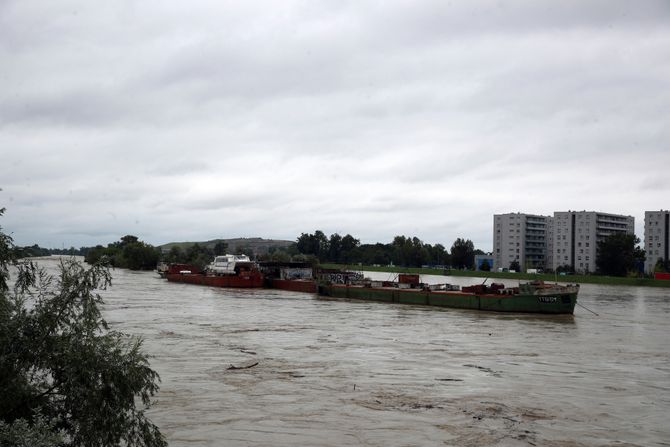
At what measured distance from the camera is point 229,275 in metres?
87.1

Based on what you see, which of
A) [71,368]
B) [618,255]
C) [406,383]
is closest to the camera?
[71,368]

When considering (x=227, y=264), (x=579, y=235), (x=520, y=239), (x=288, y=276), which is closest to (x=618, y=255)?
(x=579, y=235)

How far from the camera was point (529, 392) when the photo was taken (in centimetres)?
1848

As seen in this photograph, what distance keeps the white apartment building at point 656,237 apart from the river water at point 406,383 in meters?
128

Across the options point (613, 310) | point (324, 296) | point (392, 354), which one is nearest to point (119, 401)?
point (392, 354)

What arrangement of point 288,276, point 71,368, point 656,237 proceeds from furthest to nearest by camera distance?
point 656,237, point 288,276, point 71,368

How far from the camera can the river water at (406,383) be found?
14.0 m

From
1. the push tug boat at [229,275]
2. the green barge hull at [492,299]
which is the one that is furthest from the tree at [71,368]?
the push tug boat at [229,275]

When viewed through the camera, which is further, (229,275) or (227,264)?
(227,264)

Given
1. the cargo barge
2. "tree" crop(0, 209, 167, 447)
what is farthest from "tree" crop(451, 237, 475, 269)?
"tree" crop(0, 209, 167, 447)

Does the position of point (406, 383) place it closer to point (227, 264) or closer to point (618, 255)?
point (227, 264)

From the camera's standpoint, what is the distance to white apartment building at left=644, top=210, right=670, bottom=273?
154250 millimetres

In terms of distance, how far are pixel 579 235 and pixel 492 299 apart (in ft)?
403

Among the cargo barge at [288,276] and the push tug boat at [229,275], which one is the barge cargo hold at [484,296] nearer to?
the cargo barge at [288,276]
